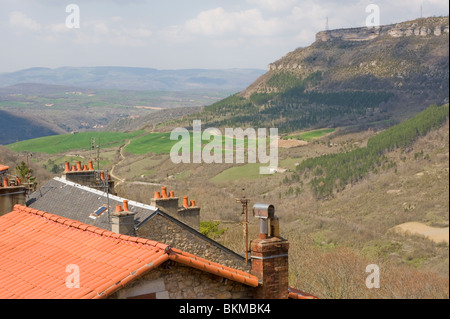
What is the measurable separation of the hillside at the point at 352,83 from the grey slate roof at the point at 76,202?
9201 centimetres

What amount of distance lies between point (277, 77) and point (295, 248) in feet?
469

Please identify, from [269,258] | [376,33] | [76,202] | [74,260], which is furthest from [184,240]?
[376,33]

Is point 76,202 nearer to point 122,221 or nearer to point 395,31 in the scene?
point 122,221

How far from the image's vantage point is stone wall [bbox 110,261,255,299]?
361 inches

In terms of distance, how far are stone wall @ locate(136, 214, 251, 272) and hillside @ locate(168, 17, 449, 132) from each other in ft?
305

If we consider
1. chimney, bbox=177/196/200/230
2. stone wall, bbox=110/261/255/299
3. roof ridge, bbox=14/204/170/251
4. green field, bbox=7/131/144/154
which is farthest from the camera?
green field, bbox=7/131/144/154

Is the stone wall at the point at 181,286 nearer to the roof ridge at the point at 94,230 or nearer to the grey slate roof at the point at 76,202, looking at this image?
the roof ridge at the point at 94,230

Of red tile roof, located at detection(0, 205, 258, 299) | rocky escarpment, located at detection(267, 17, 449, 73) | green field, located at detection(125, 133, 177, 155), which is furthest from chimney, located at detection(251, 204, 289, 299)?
rocky escarpment, located at detection(267, 17, 449, 73)

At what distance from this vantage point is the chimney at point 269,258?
10.0 meters

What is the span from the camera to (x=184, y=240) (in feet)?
60.6

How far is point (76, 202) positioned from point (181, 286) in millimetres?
12489

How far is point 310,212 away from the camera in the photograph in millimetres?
68250

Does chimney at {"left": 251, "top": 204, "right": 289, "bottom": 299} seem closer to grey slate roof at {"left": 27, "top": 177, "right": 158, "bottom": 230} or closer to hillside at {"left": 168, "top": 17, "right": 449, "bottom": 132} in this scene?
grey slate roof at {"left": 27, "top": 177, "right": 158, "bottom": 230}
